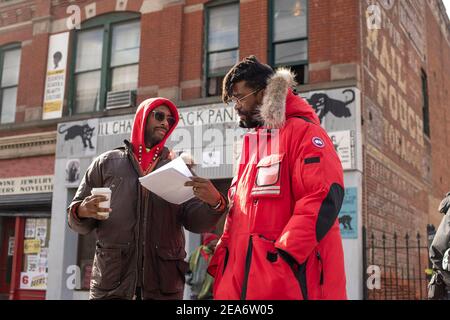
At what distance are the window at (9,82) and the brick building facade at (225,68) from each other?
0.12 feet

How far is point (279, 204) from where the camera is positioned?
3.01 metres

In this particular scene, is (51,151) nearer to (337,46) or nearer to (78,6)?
(78,6)

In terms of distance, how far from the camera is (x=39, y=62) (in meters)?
14.1

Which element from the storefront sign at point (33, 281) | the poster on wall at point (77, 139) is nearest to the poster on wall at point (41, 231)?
the storefront sign at point (33, 281)

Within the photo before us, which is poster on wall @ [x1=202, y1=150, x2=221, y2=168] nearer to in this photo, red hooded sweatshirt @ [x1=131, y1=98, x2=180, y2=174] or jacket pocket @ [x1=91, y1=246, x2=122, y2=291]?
red hooded sweatshirt @ [x1=131, y1=98, x2=180, y2=174]

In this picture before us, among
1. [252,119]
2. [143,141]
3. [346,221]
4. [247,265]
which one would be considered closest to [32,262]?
[346,221]

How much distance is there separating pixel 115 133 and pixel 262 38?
3.98m

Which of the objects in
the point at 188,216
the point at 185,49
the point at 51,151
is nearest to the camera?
the point at 188,216

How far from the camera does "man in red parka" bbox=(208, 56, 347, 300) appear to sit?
→ 2.81 meters

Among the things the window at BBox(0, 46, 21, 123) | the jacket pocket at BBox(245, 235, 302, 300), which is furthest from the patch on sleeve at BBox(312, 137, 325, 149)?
the window at BBox(0, 46, 21, 123)

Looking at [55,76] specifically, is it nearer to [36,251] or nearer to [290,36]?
[36,251]

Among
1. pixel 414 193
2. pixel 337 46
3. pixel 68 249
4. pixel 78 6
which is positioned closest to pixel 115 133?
pixel 68 249

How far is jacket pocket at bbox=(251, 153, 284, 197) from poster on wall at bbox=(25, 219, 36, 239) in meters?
12.1

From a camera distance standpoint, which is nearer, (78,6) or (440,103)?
(78,6)
